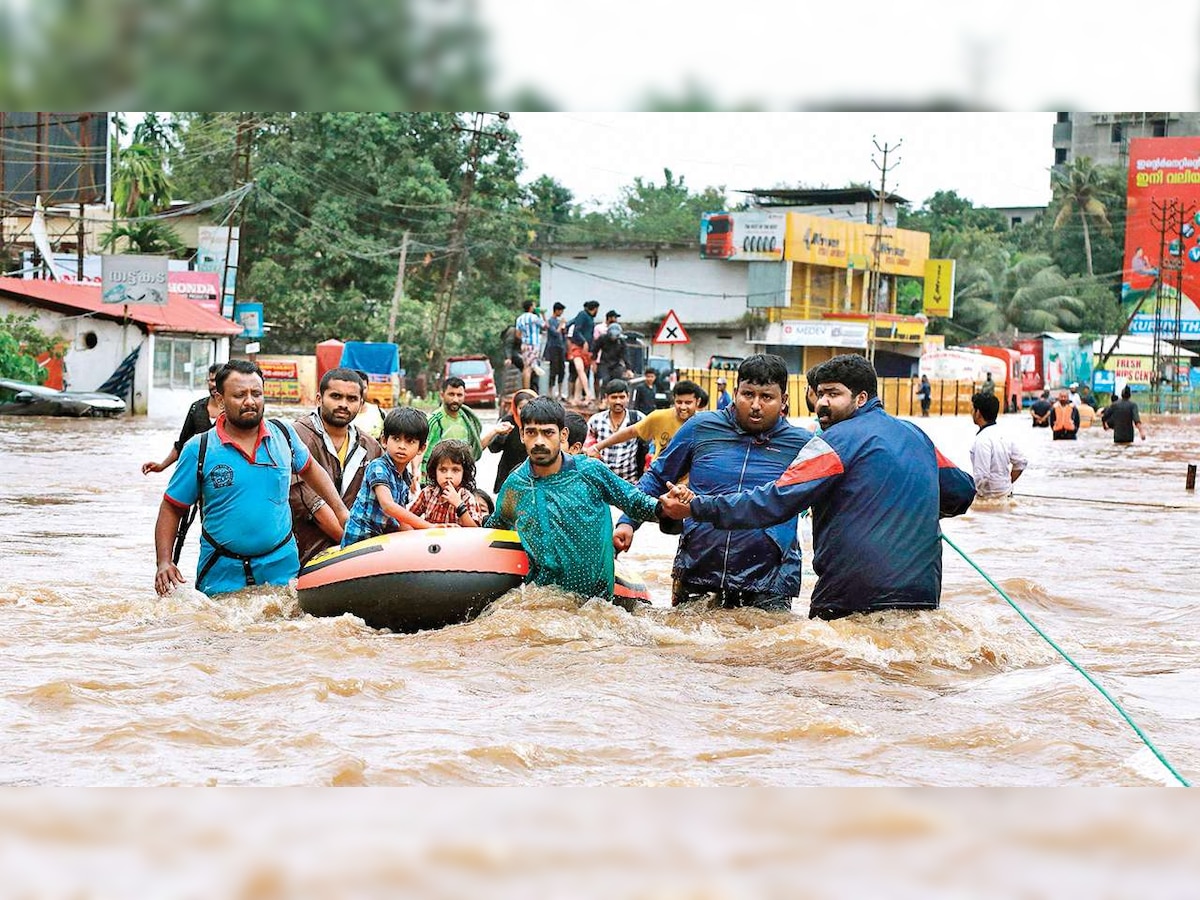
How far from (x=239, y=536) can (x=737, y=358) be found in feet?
161

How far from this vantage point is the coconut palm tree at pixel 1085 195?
8569 centimetres

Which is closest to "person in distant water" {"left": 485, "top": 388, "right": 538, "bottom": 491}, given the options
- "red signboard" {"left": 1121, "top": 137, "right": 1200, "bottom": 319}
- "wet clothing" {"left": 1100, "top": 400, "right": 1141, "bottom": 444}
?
"wet clothing" {"left": 1100, "top": 400, "right": 1141, "bottom": 444}

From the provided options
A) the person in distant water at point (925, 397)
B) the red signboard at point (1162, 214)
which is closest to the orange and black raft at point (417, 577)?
the person in distant water at point (925, 397)

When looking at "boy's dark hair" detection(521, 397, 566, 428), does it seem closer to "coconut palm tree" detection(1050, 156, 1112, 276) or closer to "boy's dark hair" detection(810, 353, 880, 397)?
"boy's dark hair" detection(810, 353, 880, 397)

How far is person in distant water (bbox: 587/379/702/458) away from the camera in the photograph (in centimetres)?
→ 1066

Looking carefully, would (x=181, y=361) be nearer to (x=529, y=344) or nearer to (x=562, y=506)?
(x=529, y=344)

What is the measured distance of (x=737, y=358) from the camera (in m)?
55.6

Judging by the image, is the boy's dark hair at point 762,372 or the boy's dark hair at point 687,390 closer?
the boy's dark hair at point 762,372

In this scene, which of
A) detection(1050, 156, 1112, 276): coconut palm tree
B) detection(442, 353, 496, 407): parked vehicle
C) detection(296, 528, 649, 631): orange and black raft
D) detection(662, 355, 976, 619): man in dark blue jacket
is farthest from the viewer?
detection(1050, 156, 1112, 276): coconut palm tree

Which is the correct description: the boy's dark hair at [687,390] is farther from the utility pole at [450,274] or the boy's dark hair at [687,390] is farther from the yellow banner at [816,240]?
the yellow banner at [816,240]

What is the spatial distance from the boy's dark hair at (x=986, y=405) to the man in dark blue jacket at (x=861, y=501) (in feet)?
23.5

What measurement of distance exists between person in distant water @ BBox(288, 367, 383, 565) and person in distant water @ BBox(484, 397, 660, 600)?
1.11m

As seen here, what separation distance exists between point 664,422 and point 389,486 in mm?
3468

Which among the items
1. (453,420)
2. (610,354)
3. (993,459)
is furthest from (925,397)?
(453,420)
